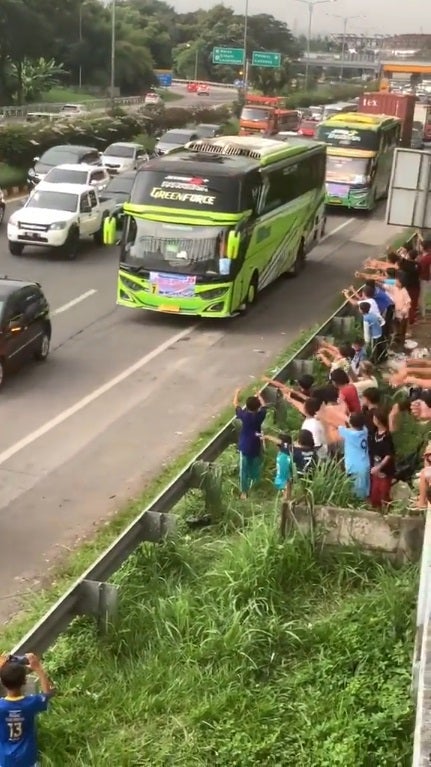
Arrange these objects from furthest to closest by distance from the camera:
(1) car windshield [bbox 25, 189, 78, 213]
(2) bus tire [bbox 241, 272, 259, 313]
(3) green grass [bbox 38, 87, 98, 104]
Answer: (3) green grass [bbox 38, 87, 98, 104] → (1) car windshield [bbox 25, 189, 78, 213] → (2) bus tire [bbox 241, 272, 259, 313]

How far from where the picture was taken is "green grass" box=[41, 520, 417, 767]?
264 inches

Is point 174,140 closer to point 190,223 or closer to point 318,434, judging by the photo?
point 190,223

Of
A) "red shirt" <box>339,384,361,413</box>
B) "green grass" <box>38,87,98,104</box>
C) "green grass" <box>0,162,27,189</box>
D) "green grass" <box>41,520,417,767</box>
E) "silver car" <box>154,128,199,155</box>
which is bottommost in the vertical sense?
"green grass" <box>38,87,98,104</box>

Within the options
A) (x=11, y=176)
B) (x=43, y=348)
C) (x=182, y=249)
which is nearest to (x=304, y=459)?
(x=43, y=348)

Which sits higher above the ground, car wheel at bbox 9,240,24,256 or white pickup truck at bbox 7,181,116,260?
white pickup truck at bbox 7,181,116,260

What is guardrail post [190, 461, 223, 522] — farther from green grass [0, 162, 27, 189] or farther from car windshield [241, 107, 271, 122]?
car windshield [241, 107, 271, 122]

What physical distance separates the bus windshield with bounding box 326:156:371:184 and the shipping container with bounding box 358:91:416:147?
13.5m

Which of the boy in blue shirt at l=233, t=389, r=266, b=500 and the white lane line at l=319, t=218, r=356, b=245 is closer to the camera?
the boy in blue shirt at l=233, t=389, r=266, b=500

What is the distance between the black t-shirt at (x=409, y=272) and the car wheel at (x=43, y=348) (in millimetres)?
5703

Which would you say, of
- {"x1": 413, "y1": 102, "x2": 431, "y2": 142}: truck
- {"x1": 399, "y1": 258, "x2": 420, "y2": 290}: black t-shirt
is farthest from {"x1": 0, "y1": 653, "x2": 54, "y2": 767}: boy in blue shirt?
{"x1": 413, "y1": 102, "x2": 431, "y2": 142}: truck

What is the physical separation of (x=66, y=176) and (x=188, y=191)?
1022 cm

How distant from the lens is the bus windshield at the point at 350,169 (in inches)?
1334

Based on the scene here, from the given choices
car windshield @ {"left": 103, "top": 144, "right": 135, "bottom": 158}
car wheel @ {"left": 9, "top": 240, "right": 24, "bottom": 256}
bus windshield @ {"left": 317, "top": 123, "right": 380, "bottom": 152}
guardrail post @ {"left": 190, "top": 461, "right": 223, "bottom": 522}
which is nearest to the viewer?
guardrail post @ {"left": 190, "top": 461, "right": 223, "bottom": 522}

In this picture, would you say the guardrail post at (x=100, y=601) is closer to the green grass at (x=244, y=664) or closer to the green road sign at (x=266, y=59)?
the green grass at (x=244, y=664)
